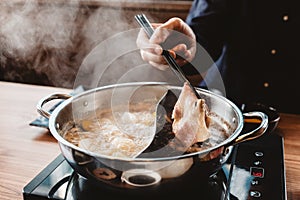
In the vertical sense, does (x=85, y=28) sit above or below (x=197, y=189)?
below

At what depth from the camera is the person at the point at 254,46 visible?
6.00 feet

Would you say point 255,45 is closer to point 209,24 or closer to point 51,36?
point 209,24

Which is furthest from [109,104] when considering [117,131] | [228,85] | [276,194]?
A: [228,85]

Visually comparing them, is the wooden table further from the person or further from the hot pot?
the person

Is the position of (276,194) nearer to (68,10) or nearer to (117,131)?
(117,131)

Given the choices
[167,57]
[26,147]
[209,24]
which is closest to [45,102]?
[26,147]

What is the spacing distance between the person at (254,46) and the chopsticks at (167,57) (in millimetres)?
494

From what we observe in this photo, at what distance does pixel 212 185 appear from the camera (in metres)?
1.00

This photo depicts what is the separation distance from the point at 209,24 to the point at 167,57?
0.89m

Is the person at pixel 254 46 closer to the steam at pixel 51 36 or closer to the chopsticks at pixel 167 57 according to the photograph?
the chopsticks at pixel 167 57

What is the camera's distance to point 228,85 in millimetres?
1993

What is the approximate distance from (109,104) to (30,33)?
203cm

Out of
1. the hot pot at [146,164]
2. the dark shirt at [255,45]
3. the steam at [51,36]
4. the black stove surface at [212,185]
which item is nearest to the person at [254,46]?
the dark shirt at [255,45]

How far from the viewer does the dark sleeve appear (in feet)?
6.30
